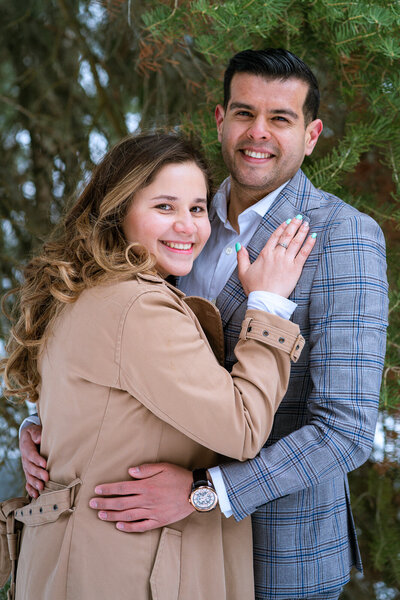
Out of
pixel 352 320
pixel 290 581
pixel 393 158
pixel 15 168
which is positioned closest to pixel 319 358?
pixel 352 320

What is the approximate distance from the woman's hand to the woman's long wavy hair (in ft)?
0.74

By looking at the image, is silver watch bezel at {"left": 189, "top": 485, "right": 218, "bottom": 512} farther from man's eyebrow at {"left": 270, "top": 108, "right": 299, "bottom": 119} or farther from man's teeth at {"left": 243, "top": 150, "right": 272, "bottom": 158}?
man's eyebrow at {"left": 270, "top": 108, "right": 299, "bottom": 119}

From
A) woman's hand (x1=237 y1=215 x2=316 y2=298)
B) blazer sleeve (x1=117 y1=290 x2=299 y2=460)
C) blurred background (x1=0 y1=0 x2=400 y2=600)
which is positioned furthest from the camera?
blurred background (x1=0 y1=0 x2=400 y2=600)

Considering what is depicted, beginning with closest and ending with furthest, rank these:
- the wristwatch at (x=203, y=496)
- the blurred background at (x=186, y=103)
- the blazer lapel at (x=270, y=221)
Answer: the wristwatch at (x=203, y=496), the blazer lapel at (x=270, y=221), the blurred background at (x=186, y=103)

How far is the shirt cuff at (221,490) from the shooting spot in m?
1.38

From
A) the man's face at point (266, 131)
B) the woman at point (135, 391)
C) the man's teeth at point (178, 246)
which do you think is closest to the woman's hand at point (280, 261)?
A: the woman at point (135, 391)

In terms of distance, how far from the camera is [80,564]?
129 centimetres

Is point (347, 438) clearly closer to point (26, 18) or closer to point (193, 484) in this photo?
point (193, 484)

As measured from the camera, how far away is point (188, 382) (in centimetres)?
126

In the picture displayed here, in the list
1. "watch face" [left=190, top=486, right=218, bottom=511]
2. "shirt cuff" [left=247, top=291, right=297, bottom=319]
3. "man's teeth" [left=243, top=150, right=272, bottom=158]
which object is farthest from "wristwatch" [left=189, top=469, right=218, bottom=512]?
"man's teeth" [left=243, top=150, right=272, bottom=158]

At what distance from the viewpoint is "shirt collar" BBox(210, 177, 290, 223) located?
5.71 ft

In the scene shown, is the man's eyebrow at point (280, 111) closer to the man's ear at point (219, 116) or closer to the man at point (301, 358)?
the man at point (301, 358)

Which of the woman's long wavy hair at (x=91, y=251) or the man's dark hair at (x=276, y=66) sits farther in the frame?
the man's dark hair at (x=276, y=66)

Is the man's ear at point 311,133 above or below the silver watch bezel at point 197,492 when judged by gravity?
above
